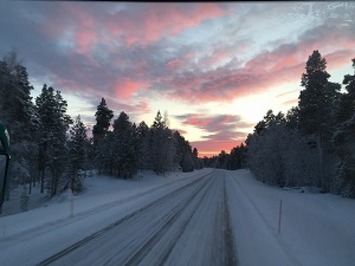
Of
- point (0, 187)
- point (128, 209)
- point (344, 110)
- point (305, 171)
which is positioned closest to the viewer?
point (0, 187)

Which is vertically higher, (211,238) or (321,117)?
(321,117)

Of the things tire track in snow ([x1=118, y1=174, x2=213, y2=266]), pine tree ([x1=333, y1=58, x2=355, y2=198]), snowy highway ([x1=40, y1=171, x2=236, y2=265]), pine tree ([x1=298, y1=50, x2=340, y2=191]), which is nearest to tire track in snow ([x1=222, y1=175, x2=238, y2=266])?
snowy highway ([x1=40, y1=171, x2=236, y2=265])

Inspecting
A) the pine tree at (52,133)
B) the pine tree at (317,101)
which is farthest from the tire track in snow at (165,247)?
the pine tree at (52,133)

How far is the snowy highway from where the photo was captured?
400 inches

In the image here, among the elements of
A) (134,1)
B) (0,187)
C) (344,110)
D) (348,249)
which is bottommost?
(348,249)

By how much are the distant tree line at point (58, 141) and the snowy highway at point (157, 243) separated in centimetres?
1728

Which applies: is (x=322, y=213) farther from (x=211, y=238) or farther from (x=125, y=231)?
(x=125, y=231)

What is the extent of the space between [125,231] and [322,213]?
45.3 feet

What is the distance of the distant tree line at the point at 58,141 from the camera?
3172cm

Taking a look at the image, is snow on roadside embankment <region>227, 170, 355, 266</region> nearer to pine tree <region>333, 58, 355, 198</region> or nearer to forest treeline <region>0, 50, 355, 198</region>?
pine tree <region>333, 58, 355, 198</region>

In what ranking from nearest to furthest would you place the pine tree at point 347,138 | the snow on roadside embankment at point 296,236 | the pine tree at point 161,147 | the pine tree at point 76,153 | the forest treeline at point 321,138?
the snow on roadside embankment at point 296,236, the pine tree at point 347,138, the forest treeline at point 321,138, the pine tree at point 76,153, the pine tree at point 161,147

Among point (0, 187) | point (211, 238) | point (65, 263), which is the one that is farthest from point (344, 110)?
point (0, 187)

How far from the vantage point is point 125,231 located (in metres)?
14.3

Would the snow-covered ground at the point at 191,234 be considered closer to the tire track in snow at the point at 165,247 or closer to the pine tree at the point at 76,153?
the tire track in snow at the point at 165,247
